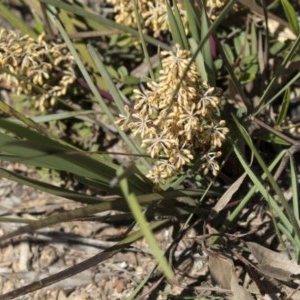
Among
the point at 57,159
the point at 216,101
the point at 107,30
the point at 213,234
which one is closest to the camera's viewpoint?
the point at 57,159

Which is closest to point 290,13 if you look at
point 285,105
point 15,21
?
point 285,105

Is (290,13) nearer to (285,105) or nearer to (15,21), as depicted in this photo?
(285,105)

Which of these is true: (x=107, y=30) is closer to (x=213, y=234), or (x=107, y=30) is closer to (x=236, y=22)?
(x=236, y=22)

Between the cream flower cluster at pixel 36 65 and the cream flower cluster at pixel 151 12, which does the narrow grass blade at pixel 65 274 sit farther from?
the cream flower cluster at pixel 151 12

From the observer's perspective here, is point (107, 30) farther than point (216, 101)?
Yes

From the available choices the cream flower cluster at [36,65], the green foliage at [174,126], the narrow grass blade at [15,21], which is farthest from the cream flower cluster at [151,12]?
the narrow grass blade at [15,21]

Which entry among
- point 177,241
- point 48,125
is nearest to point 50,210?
point 48,125

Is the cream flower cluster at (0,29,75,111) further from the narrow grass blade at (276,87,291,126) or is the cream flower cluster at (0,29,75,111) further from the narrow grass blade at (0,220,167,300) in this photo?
the narrow grass blade at (276,87,291,126)
